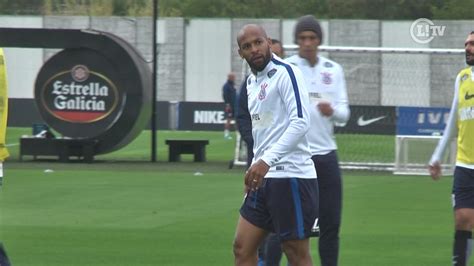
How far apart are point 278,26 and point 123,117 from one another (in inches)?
654

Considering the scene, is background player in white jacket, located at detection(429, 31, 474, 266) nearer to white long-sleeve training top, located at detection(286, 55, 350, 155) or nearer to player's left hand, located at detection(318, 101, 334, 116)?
white long-sleeve training top, located at detection(286, 55, 350, 155)

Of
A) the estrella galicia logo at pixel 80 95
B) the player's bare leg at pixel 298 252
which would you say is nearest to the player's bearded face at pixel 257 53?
the player's bare leg at pixel 298 252

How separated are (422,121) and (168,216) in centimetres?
1045

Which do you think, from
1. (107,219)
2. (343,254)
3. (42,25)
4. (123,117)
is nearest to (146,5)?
(42,25)

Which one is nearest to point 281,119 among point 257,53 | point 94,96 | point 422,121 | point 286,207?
point 257,53

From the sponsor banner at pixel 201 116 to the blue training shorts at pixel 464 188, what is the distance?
94.4ft

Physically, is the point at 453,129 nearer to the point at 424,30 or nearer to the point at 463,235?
the point at 463,235

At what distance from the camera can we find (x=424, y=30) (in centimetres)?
3284

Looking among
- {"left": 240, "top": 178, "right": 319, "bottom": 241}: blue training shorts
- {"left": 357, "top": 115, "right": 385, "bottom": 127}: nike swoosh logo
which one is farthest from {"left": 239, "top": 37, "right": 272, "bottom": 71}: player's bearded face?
{"left": 357, "top": 115, "right": 385, "bottom": 127}: nike swoosh logo

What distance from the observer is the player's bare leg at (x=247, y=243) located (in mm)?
8477

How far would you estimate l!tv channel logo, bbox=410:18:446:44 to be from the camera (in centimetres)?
3184

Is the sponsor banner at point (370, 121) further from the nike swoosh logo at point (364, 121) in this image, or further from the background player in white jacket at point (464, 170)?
the background player in white jacket at point (464, 170)

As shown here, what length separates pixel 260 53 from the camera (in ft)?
27.4

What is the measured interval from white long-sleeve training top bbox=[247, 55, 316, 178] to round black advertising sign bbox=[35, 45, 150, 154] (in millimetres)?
18053
